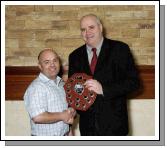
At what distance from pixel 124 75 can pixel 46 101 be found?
0.55 m

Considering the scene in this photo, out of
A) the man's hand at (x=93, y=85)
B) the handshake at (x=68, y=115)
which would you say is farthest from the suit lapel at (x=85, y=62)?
the handshake at (x=68, y=115)

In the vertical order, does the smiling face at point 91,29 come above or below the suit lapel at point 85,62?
above

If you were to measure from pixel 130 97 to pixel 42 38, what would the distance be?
3.03 ft

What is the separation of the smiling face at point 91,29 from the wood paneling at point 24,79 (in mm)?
778

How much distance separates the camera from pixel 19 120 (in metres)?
2.95

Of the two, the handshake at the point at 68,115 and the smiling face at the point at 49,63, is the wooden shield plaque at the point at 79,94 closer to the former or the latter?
the handshake at the point at 68,115

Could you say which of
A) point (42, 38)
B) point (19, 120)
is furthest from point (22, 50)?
point (19, 120)

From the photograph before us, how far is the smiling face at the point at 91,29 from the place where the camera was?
220 centimetres

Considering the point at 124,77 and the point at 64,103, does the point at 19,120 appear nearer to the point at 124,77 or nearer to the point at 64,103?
the point at 64,103

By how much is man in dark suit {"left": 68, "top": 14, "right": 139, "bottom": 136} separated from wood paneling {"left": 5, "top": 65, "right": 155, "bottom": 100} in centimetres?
64

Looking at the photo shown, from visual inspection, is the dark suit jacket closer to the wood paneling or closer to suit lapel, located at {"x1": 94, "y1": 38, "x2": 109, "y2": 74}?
suit lapel, located at {"x1": 94, "y1": 38, "x2": 109, "y2": 74}

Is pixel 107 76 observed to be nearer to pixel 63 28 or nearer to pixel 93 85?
pixel 93 85

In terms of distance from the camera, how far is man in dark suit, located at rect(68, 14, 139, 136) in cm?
221

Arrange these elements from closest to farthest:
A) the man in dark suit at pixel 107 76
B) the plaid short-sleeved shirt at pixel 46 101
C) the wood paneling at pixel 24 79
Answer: the plaid short-sleeved shirt at pixel 46 101 < the man in dark suit at pixel 107 76 < the wood paneling at pixel 24 79
